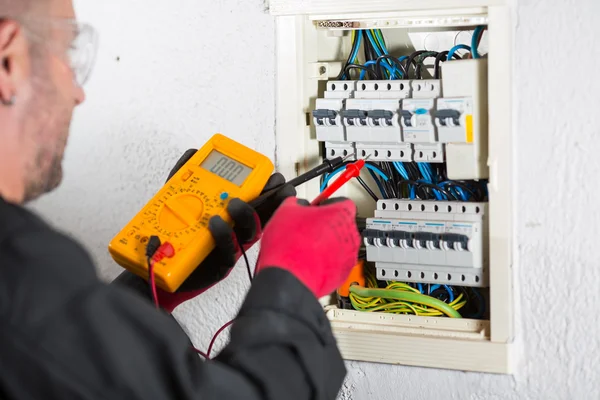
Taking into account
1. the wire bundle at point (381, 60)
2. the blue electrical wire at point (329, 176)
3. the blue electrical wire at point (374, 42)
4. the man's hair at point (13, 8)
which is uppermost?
the man's hair at point (13, 8)

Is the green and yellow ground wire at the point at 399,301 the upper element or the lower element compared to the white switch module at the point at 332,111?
lower

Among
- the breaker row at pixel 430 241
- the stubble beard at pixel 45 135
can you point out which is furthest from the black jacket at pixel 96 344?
the breaker row at pixel 430 241

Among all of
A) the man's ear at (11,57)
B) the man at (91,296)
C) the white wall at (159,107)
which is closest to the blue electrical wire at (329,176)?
the white wall at (159,107)

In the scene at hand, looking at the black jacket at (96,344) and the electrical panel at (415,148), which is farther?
the electrical panel at (415,148)

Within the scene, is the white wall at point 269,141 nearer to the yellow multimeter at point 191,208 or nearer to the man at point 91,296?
the yellow multimeter at point 191,208

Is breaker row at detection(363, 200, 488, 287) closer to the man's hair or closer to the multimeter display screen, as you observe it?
the multimeter display screen

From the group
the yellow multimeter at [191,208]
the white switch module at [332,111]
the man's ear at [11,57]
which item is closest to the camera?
the man's ear at [11,57]

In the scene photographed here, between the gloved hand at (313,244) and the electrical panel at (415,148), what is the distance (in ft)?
0.64

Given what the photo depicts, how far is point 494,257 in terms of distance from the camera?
3.22ft

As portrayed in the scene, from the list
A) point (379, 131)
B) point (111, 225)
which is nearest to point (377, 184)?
point (379, 131)

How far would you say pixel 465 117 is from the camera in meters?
0.97

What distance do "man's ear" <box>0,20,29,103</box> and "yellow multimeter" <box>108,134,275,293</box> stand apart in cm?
29

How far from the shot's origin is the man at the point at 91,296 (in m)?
0.58

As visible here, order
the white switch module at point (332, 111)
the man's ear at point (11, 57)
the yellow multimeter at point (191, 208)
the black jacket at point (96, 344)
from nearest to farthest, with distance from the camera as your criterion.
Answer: the black jacket at point (96, 344) → the man's ear at point (11, 57) → the yellow multimeter at point (191, 208) → the white switch module at point (332, 111)
